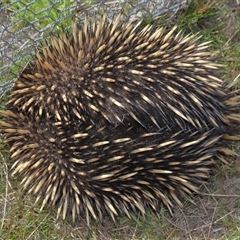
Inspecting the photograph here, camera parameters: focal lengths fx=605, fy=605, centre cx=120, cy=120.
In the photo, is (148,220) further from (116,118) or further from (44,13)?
(44,13)

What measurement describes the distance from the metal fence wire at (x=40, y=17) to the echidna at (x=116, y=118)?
0.20 metres

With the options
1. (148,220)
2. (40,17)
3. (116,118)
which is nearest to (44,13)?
(40,17)

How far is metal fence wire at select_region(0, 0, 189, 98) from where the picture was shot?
2924 mm

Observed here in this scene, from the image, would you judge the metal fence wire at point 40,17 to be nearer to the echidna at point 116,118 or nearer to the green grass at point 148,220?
the green grass at point 148,220

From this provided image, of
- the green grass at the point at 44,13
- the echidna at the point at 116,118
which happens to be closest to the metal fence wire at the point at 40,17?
the green grass at the point at 44,13

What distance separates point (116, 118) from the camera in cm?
253

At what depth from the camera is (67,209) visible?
2775mm

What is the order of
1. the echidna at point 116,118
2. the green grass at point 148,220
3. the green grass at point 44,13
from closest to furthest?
1. the echidna at point 116,118
2. the green grass at point 148,220
3. the green grass at point 44,13

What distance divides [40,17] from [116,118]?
2.76ft

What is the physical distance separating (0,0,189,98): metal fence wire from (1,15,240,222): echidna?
20 cm

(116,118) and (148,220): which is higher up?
(116,118)

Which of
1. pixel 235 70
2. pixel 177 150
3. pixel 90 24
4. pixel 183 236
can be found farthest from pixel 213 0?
pixel 183 236

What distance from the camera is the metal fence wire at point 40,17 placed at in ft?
9.59

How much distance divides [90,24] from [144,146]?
659 millimetres
